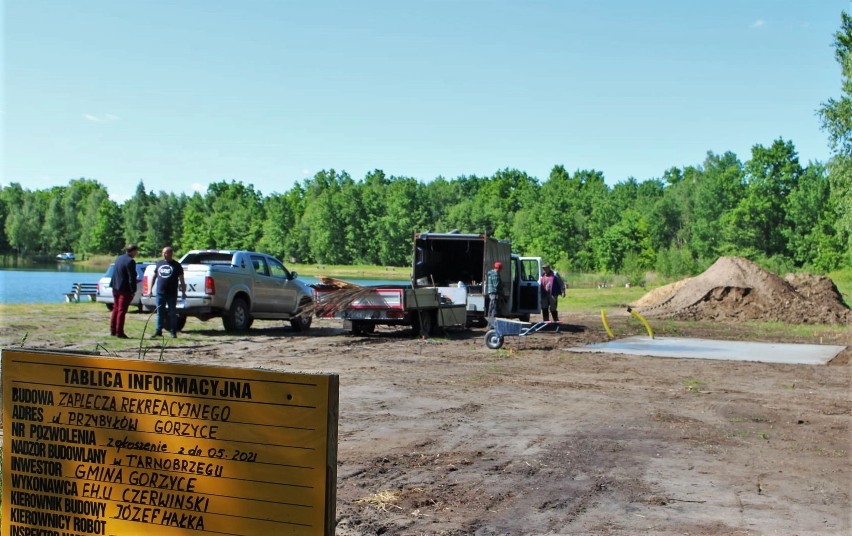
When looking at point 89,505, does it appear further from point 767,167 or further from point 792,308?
point 767,167

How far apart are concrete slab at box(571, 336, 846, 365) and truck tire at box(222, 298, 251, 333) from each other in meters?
7.82

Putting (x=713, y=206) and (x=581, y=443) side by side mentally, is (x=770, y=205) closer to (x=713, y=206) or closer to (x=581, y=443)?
(x=713, y=206)

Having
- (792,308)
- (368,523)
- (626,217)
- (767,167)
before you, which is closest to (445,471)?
(368,523)

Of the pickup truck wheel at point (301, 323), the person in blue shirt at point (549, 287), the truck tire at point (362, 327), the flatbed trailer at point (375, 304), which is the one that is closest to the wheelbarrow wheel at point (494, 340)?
the flatbed trailer at point (375, 304)

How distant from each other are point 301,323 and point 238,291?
2650 mm

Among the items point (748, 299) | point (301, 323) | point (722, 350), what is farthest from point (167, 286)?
point (748, 299)

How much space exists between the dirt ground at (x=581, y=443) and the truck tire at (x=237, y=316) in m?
2.57

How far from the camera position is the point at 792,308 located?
111ft

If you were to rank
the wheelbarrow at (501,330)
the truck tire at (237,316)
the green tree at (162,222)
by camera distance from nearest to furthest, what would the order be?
the wheelbarrow at (501,330)
the truck tire at (237,316)
the green tree at (162,222)

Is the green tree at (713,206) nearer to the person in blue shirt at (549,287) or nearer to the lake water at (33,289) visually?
the lake water at (33,289)

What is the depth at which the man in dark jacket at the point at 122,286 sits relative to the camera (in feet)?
57.3

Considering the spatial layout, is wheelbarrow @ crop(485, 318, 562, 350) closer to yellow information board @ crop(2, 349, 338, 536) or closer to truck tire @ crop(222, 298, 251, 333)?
truck tire @ crop(222, 298, 251, 333)

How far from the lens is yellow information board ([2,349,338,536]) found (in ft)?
12.4

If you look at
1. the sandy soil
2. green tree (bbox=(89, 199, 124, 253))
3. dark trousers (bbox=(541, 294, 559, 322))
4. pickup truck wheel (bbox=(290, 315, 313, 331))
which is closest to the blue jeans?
the sandy soil
